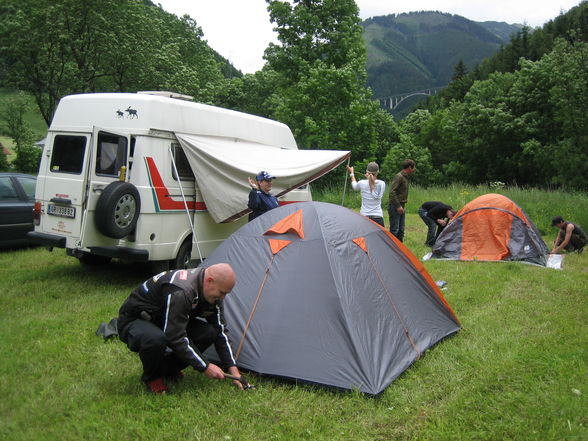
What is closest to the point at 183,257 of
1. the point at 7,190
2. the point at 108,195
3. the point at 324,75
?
the point at 108,195

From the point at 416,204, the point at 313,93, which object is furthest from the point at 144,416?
the point at 313,93

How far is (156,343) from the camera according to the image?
3.67 m

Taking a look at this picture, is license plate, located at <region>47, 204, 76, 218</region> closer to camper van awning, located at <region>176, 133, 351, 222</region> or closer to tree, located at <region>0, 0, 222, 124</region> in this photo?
camper van awning, located at <region>176, 133, 351, 222</region>

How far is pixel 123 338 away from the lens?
3.84 metres

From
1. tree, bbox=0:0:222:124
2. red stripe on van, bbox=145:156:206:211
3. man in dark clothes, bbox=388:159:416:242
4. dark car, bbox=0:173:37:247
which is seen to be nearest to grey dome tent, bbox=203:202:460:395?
red stripe on van, bbox=145:156:206:211

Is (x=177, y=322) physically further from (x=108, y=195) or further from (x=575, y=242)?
(x=575, y=242)

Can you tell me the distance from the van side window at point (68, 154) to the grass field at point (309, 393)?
1.93 m

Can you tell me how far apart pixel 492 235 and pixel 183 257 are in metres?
5.66

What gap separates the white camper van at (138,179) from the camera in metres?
6.59

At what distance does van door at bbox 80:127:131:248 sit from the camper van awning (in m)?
0.94

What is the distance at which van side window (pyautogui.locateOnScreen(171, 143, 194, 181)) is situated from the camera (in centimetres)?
725

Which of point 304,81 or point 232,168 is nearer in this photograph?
point 232,168

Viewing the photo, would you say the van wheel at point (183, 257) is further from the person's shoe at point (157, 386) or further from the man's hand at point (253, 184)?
the person's shoe at point (157, 386)

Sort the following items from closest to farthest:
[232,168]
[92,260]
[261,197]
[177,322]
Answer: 1. [177,322]
2. [261,197]
3. [232,168]
4. [92,260]
